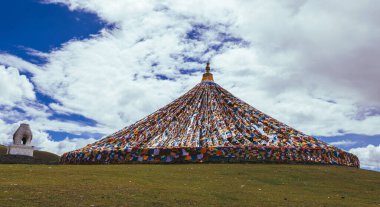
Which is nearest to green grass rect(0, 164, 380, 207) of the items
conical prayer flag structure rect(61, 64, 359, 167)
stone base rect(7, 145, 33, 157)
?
conical prayer flag structure rect(61, 64, 359, 167)

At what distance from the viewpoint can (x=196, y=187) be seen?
11352 millimetres

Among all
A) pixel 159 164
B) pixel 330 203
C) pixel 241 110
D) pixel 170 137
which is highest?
pixel 241 110

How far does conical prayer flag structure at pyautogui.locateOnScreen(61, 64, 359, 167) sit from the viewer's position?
18078mm

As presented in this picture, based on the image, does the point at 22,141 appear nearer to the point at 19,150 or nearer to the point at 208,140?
the point at 19,150

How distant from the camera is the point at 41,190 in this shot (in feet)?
30.9

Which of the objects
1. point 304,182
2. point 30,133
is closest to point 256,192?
point 304,182

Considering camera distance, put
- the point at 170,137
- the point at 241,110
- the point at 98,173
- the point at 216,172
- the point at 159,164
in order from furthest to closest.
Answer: the point at 241,110 < the point at 170,137 < the point at 159,164 < the point at 216,172 < the point at 98,173

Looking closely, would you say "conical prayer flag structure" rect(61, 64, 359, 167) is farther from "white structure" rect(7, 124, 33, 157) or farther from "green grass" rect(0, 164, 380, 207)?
"white structure" rect(7, 124, 33, 157)

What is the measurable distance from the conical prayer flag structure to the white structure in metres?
12.6

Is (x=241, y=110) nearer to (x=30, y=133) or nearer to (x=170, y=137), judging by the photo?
(x=170, y=137)

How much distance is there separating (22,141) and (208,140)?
2207cm

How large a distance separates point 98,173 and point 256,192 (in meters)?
5.89

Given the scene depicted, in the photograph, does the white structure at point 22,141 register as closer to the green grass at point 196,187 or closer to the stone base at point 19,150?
the stone base at point 19,150

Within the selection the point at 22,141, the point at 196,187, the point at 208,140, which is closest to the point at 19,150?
the point at 22,141
